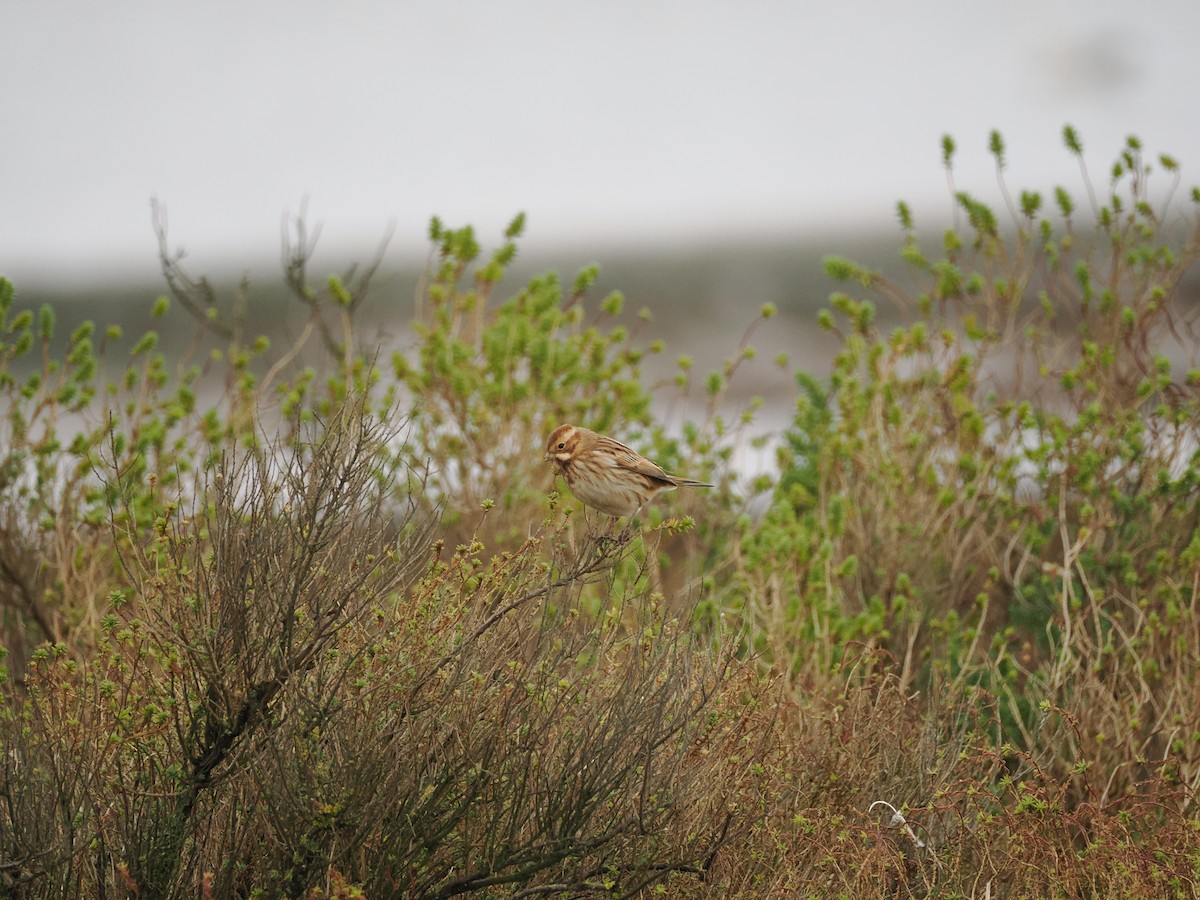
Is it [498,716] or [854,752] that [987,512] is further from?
[498,716]

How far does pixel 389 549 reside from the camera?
4.57 m

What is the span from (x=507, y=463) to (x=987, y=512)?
3.28 m

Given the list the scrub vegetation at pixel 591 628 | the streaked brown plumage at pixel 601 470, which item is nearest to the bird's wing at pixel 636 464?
the streaked brown plumage at pixel 601 470

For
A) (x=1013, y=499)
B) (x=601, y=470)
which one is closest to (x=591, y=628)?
(x=601, y=470)

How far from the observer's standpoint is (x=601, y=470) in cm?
581

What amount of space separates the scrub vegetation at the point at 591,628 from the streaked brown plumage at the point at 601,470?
0.19m

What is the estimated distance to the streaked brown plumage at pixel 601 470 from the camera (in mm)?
5773

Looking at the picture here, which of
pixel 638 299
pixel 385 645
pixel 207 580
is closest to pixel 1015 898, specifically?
pixel 385 645

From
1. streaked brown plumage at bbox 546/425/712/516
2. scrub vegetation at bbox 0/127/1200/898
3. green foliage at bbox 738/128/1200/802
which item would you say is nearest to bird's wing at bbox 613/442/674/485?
streaked brown plumage at bbox 546/425/712/516

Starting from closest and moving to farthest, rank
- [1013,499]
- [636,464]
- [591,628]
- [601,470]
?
[591,628], [601,470], [636,464], [1013,499]

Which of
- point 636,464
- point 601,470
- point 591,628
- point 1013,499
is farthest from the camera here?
point 1013,499

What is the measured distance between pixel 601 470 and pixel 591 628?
3.83 feet

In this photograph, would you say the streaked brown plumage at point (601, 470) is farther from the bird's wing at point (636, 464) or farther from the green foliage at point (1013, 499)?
the green foliage at point (1013, 499)

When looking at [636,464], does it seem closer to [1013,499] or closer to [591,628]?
[591,628]
